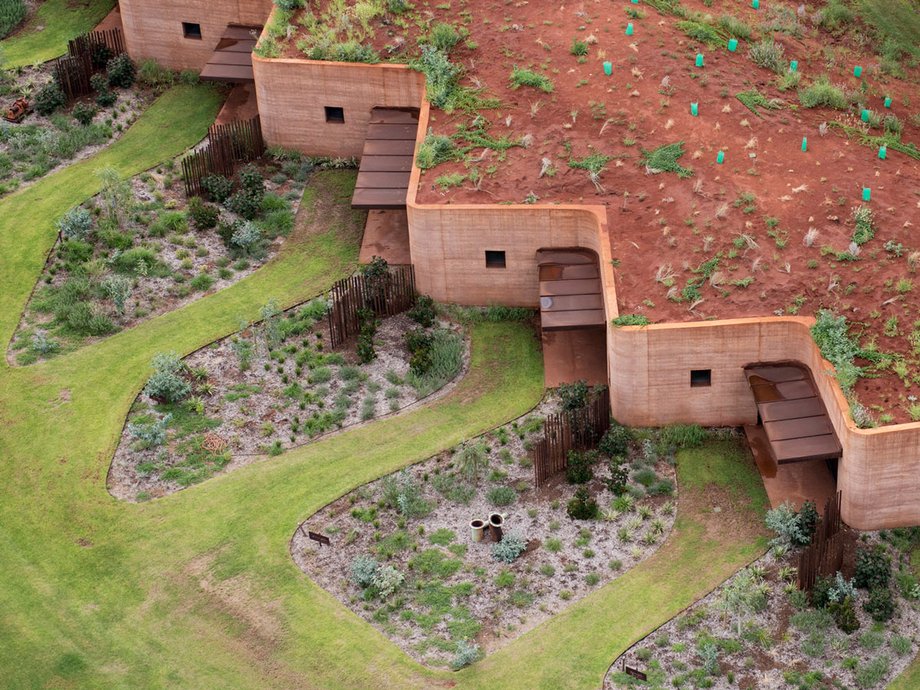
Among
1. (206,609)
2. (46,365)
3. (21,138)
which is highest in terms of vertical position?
(21,138)

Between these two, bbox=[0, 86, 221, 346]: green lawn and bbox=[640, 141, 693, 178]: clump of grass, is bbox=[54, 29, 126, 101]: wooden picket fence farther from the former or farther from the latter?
bbox=[640, 141, 693, 178]: clump of grass

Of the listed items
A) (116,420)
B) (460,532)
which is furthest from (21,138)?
(460,532)

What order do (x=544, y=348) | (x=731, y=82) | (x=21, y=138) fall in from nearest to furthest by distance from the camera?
1. (x=544, y=348)
2. (x=731, y=82)
3. (x=21, y=138)

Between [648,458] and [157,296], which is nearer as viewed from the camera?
[648,458]

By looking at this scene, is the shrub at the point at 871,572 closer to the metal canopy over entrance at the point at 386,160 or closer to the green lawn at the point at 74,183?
the metal canopy over entrance at the point at 386,160

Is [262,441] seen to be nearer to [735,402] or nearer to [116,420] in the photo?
[116,420]

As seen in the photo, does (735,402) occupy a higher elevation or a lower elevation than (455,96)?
lower

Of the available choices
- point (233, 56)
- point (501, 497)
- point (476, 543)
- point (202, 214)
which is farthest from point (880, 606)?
point (233, 56)

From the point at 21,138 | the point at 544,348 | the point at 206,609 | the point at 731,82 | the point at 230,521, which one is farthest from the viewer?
the point at 21,138
